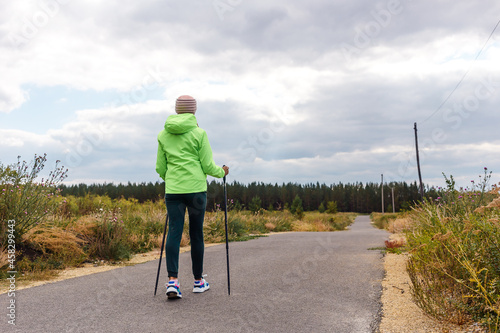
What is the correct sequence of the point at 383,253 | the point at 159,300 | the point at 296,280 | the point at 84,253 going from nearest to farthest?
the point at 159,300, the point at 296,280, the point at 84,253, the point at 383,253

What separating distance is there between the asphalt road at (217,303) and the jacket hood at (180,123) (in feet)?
6.65

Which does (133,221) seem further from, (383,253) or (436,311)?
(436,311)

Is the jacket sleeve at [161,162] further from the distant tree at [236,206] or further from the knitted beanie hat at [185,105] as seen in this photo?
the distant tree at [236,206]

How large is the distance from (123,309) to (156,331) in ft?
2.72

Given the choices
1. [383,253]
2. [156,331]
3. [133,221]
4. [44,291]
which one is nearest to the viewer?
[156,331]

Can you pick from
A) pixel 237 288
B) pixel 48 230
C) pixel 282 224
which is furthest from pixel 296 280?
pixel 282 224

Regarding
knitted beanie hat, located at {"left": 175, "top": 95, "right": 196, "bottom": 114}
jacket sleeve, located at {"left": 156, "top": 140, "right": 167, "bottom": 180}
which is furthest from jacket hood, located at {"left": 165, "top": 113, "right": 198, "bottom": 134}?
jacket sleeve, located at {"left": 156, "top": 140, "right": 167, "bottom": 180}

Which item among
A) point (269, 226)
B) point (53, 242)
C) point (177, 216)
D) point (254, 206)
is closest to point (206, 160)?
point (177, 216)

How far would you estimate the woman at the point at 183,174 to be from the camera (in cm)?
436

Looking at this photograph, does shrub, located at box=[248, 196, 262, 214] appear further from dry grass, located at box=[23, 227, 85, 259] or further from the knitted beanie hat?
the knitted beanie hat

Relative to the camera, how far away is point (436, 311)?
3.49 metres

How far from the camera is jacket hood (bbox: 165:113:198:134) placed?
4.41m

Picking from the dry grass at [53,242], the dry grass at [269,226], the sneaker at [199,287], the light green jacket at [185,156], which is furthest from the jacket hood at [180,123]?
the dry grass at [269,226]

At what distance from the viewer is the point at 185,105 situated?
4.66 meters
